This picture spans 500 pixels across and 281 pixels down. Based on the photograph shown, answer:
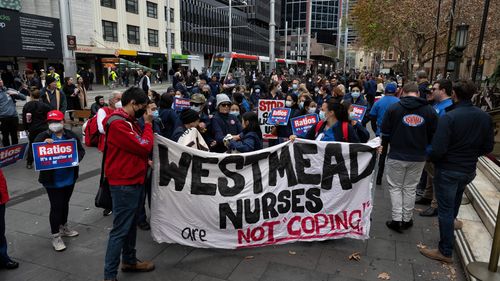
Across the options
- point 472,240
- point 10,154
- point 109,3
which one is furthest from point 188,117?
point 109,3

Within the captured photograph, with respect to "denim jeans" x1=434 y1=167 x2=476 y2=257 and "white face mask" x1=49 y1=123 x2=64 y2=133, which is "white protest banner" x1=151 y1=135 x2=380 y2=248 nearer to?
"denim jeans" x1=434 y1=167 x2=476 y2=257

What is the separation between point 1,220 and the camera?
3824 mm

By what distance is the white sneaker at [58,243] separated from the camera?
4324mm

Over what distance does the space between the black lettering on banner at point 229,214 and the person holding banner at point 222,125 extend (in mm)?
1659

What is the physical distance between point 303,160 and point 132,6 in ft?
141

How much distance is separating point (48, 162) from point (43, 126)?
375 centimetres

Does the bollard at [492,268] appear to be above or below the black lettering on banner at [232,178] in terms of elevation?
below

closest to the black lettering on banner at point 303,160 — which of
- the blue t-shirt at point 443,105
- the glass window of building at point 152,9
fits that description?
the blue t-shirt at point 443,105

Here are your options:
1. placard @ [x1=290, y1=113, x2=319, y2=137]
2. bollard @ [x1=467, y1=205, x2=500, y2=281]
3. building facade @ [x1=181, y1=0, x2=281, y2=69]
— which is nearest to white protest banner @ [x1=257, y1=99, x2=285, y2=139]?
placard @ [x1=290, y1=113, x2=319, y2=137]

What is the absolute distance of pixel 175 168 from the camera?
4.12 metres

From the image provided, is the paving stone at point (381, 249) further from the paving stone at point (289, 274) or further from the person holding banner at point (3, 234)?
the person holding banner at point (3, 234)

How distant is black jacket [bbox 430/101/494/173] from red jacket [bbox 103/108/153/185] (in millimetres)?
3056

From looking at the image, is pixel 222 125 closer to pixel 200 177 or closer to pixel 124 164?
pixel 200 177

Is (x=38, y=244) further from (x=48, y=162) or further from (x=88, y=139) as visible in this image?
(x=88, y=139)
